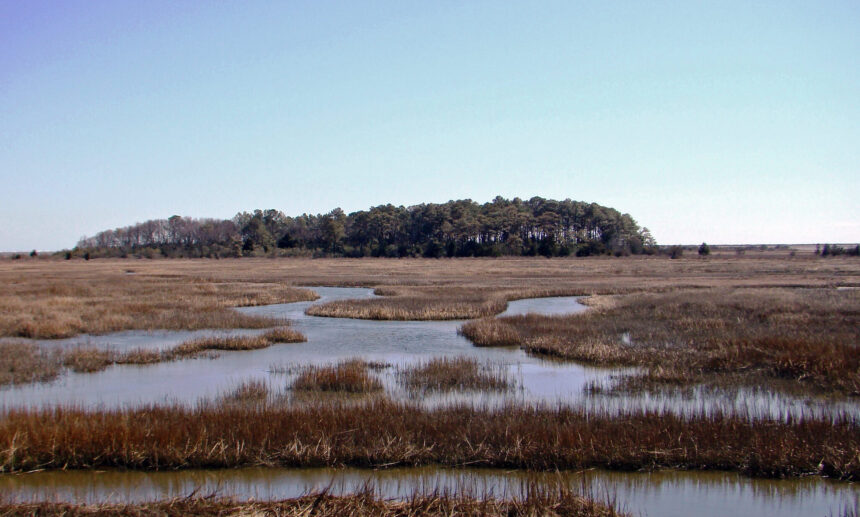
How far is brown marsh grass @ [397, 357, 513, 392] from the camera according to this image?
15.8 metres

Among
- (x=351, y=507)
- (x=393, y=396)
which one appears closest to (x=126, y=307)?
(x=393, y=396)

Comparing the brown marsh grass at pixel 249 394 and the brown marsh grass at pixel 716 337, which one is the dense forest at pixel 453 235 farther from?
the brown marsh grass at pixel 249 394

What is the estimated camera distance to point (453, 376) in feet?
54.4

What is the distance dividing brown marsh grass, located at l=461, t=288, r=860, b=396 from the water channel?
136 centimetres

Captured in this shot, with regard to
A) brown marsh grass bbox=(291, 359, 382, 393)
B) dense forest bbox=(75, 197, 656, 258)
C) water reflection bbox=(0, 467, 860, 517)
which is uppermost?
dense forest bbox=(75, 197, 656, 258)

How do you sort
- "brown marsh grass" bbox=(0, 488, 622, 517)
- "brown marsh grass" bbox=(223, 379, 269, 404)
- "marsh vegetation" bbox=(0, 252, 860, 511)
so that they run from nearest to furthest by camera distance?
1. "brown marsh grass" bbox=(0, 488, 622, 517)
2. "marsh vegetation" bbox=(0, 252, 860, 511)
3. "brown marsh grass" bbox=(223, 379, 269, 404)

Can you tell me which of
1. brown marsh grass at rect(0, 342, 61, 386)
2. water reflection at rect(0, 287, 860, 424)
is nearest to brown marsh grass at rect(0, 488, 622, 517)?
water reflection at rect(0, 287, 860, 424)

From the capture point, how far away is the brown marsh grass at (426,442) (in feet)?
32.7

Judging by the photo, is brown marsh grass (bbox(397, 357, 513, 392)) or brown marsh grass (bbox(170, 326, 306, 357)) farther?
brown marsh grass (bbox(170, 326, 306, 357))

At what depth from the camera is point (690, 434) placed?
10.7 metres

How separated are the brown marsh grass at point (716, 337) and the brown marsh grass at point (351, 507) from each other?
8.65 m

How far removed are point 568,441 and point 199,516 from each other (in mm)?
6069

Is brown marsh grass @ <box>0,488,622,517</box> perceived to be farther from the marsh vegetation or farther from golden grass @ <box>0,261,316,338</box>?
golden grass @ <box>0,261,316,338</box>

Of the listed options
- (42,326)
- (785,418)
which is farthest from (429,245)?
(785,418)
